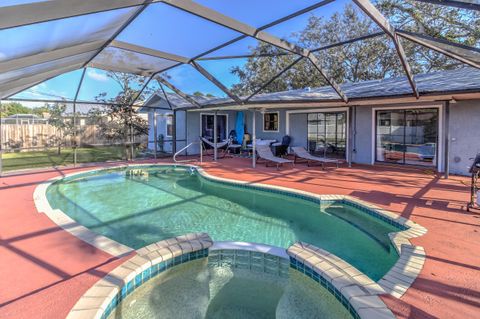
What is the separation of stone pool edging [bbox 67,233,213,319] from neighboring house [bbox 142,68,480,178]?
24.0ft

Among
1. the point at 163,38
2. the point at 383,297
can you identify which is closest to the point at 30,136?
the point at 163,38

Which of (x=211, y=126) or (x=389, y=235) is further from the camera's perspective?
(x=211, y=126)

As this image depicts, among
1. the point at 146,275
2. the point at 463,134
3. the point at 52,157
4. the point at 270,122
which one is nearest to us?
→ the point at 146,275

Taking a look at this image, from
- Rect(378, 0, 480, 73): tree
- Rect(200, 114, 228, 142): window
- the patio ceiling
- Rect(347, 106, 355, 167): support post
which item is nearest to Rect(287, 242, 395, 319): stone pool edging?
the patio ceiling

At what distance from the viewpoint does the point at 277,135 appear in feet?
50.2

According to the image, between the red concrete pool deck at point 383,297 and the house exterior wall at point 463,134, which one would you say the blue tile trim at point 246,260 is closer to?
the red concrete pool deck at point 383,297

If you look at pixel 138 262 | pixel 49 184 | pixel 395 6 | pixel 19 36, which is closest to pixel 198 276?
pixel 138 262

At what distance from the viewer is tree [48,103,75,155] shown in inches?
608

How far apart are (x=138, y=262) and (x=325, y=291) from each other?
7.27 feet

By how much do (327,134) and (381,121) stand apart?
257 centimetres

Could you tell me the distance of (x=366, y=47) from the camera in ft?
62.8

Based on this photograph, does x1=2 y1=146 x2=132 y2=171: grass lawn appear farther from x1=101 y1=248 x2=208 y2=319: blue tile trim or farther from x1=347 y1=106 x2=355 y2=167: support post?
x1=101 y1=248 x2=208 y2=319: blue tile trim

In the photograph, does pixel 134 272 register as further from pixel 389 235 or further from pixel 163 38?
pixel 163 38

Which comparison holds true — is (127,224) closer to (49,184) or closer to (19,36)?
(19,36)
